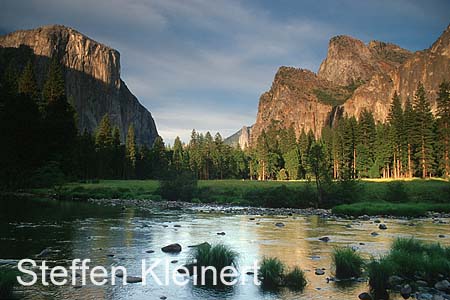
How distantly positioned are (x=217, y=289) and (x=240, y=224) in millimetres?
16129

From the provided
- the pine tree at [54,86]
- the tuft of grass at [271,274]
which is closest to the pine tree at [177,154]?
the pine tree at [54,86]

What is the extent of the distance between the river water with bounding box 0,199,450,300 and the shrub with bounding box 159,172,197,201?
2270 cm

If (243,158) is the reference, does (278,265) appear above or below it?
below

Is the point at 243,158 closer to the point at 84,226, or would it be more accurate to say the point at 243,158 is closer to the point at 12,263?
the point at 84,226

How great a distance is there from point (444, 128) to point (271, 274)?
219 ft

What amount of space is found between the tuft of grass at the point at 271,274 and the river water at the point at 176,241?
46cm

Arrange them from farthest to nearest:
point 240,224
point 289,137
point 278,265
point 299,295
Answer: point 289,137 < point 240,224 < point 278,265 < point 299,295

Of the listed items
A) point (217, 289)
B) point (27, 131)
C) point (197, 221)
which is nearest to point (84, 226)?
point (197, 221)

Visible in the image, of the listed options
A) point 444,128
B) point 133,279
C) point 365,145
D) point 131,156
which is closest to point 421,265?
point 133,279

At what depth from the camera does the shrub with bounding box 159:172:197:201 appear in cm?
5169

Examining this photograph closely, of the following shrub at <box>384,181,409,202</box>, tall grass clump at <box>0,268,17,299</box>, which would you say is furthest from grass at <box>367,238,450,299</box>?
shrub at <box>384,181,409,202</box>

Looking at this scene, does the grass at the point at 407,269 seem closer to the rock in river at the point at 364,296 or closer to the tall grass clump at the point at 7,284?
the rock in river at the point at 364,296

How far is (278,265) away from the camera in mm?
12062

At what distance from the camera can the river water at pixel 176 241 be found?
10703 mm
